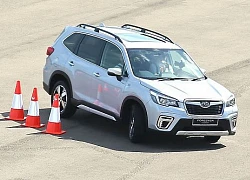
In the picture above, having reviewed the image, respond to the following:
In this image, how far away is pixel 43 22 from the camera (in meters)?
27.5

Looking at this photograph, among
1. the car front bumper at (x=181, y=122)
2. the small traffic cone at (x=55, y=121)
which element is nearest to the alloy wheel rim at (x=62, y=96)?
the small traffic cone at (x=55, y=121)

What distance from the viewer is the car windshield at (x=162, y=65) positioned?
15.4 meters

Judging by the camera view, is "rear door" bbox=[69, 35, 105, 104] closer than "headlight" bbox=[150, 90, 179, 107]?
No

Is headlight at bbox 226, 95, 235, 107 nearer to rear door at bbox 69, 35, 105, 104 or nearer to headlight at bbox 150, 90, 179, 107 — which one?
headlight at bbox 150, 90, 179, 107

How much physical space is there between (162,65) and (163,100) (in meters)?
1.28

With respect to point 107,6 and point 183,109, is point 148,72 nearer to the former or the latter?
point 183,109

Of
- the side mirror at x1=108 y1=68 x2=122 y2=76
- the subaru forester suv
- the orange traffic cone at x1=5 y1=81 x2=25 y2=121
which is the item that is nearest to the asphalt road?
the orange traffic cone at x1=5 y1=81 x2=25 y2=121

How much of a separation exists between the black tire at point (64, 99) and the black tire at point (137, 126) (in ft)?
6.60

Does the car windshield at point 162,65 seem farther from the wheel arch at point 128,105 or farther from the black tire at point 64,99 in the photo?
the black tire at point 64,99

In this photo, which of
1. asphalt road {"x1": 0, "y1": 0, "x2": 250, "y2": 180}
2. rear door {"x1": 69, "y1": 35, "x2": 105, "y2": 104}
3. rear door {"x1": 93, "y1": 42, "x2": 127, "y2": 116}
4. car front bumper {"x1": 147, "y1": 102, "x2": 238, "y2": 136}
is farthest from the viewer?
rear door {"x1": 69, "y1": 35, "x2": 105, "y2": 104}

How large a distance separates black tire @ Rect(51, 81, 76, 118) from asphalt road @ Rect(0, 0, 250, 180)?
20 cm

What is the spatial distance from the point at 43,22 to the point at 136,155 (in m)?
14.2

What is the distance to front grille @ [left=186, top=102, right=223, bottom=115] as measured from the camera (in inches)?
573

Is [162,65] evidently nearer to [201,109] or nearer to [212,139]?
[201,109]
